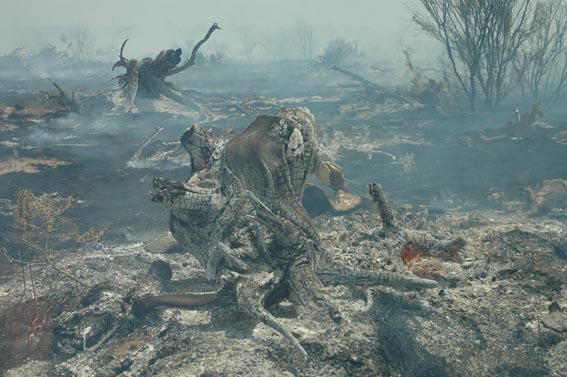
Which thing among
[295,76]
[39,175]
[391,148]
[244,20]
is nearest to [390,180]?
[391,148]

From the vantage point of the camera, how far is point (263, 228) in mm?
5949

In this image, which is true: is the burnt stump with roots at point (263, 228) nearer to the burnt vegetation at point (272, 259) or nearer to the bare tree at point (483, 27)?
the burnt vegetation at point (272, 259)

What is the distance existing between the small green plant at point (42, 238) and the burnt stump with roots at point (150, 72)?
7515mm

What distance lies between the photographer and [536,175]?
13.7 meters

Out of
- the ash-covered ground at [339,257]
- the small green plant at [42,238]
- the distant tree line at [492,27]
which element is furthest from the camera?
the distant tree line at [492,27]

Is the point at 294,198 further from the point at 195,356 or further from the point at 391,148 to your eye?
the point at 391,148

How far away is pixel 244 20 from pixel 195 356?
12581cm

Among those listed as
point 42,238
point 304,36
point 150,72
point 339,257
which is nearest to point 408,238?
point 339,257

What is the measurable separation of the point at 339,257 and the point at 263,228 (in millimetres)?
1166

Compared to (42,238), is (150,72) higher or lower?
higher

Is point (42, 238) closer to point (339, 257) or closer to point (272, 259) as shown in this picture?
point (272, 259)

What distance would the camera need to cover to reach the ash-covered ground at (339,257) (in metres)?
4.62

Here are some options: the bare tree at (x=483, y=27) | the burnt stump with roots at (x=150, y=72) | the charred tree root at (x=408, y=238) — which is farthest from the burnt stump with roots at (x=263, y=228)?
the bare tree at (x=483, y=27)

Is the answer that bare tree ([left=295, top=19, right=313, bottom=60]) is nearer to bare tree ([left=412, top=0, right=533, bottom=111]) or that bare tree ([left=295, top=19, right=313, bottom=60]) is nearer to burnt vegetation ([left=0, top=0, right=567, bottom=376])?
bare tree ([left=412, top=0, right=533, bottom=111])
